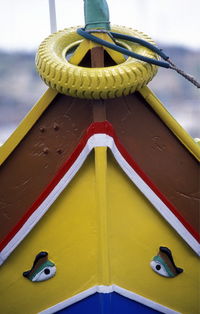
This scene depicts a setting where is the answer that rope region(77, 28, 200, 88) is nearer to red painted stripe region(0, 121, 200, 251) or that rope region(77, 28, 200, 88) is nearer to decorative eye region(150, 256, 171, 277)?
red painted stripe region(0, 121, 200, 251)

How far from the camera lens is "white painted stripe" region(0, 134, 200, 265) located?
117 cm

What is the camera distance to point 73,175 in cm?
122

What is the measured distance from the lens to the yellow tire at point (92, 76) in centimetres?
113

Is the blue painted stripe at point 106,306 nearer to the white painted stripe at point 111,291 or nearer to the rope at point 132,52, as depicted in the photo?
the white painted stripe at point 111,291

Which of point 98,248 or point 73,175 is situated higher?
point 73,175

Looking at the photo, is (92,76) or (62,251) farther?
(62,251)

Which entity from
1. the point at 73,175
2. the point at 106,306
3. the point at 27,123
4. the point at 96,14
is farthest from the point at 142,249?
the point at 96,14

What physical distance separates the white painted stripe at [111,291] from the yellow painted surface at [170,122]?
0.43m

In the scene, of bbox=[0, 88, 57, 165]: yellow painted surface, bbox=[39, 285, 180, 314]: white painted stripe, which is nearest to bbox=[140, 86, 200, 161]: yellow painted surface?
bbox=[0, 88, 57, 165]: yellow painted surface

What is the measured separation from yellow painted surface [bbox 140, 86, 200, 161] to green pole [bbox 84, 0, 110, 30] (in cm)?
22

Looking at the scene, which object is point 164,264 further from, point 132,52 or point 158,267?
point 132,52

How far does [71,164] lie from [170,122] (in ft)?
1.02

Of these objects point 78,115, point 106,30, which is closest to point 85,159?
point 78,115

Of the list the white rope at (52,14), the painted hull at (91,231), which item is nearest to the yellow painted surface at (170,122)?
the painted hull at (91,231)
